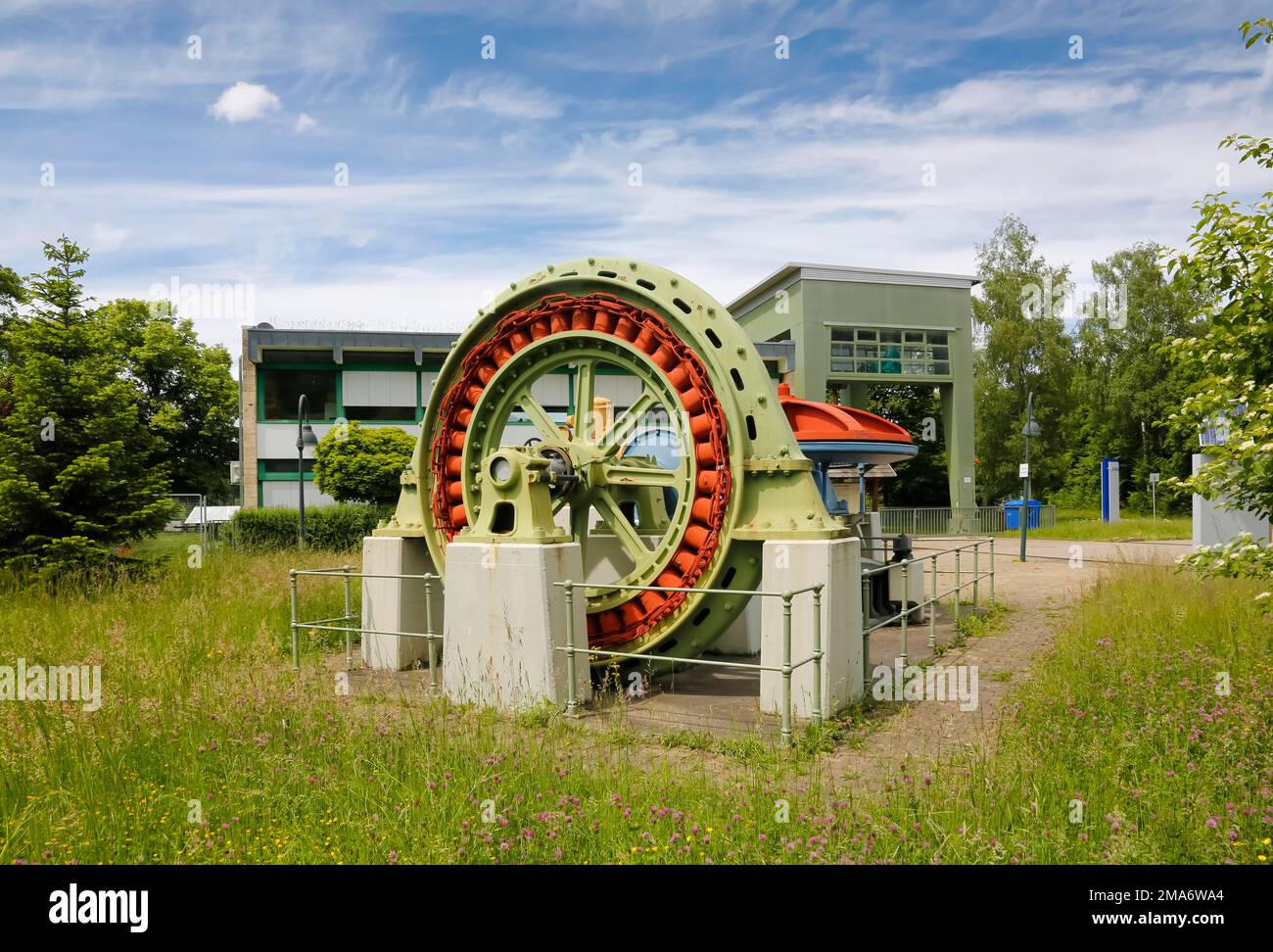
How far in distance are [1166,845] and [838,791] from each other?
5.08ft

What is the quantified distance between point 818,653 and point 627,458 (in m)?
3.31

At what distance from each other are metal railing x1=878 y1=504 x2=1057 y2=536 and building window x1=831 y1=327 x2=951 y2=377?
564 cm

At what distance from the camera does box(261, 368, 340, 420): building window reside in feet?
107

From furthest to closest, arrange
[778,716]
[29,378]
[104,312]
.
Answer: [104,312], [29,378], [778,716]

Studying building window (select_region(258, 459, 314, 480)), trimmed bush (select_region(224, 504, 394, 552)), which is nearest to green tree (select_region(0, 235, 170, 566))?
trimmed bush (select_region(224, 504, 394, 552))

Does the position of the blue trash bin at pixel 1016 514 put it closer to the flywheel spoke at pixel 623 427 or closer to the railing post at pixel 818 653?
the flywheel spoke at pixel 623 427

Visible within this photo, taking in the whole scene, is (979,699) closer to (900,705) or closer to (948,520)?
(900,705)

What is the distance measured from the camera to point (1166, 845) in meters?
3.86

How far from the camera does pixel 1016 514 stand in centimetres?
3778

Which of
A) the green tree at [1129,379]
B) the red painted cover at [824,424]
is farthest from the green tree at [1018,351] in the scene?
the red painted cover at [824,424]

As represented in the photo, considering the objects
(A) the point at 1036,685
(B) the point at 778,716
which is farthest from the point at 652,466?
(A) the point at 1036,685

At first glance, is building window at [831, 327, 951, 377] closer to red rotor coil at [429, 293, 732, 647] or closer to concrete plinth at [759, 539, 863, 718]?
red rotor coil at [429, 293, 732, 647]

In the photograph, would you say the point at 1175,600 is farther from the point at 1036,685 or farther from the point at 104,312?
the point at 104,312

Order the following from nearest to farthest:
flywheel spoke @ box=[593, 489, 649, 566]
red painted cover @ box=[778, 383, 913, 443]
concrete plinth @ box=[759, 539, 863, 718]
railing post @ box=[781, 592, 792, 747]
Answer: railing post @ box=[781, 592, 792, 747] < concrete plinth @ box=[759, 539, 863, 718] < flywheel spoke @ box=[593, 489, 649, 566] < red painted cover @ box=[778, 383, 913, 443]
